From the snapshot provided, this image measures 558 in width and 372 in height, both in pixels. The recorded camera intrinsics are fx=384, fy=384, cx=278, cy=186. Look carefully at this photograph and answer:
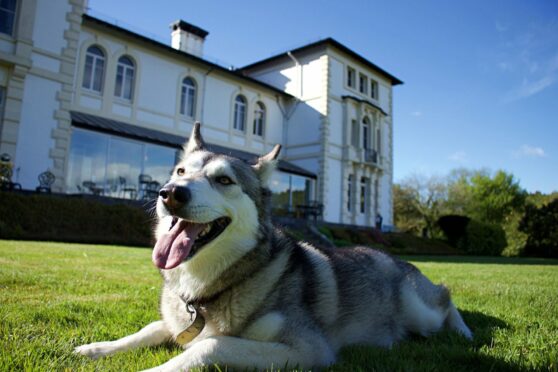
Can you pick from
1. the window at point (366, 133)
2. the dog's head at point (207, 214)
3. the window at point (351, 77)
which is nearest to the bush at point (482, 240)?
the window at point (366, 133)

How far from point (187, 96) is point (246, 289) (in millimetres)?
25928

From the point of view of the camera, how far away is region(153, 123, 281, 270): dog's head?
2.71 m

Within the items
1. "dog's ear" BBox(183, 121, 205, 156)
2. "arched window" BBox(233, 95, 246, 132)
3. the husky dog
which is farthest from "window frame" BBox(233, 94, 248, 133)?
the husky dog

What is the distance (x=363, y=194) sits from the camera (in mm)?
35875

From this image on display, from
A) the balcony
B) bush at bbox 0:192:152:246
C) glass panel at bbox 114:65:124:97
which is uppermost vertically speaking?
glass panel at bbox 114:65:124:97

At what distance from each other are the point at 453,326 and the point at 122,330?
305cm

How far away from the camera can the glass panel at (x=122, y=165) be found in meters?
20.2

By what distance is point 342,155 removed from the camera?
→ 33781 millimetres

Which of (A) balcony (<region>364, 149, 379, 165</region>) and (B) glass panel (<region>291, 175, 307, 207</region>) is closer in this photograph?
(B) glass panel (<region>291, 175, 307, 207</region>)

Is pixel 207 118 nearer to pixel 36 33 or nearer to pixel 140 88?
pixel 140 88

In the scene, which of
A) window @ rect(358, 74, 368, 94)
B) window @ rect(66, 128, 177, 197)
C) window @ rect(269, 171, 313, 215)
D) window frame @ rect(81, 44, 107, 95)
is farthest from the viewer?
window @ rect(358, 74, 368, 94)

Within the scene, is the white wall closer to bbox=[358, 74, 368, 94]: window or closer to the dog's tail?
the dog's tail

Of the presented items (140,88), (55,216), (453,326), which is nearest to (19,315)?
(453,326)

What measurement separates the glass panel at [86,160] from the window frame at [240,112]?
11.6 metres
